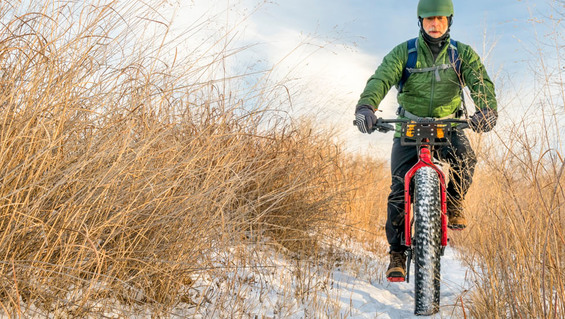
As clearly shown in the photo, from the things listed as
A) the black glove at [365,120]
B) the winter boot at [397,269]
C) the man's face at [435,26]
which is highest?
the man's face at [435,26]

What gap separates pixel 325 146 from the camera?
15.1 ft

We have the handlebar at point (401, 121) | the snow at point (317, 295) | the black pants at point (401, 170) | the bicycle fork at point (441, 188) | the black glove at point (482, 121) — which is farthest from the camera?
the black pants at point (401, 170)

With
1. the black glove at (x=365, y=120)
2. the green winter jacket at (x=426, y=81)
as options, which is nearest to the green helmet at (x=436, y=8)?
the green winter jacket at (x=426, y=81)

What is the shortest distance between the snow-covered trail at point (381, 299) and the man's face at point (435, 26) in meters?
1.59

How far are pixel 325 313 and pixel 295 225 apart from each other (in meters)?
1.25

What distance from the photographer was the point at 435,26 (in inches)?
134

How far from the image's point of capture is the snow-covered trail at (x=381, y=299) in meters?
2.87

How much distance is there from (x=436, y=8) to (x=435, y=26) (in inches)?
4.6

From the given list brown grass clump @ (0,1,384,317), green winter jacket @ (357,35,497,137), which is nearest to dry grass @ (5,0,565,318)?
brown grass clump @ (0,1,384,317)

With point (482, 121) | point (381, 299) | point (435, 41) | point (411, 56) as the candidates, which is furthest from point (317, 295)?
point (435, 41)

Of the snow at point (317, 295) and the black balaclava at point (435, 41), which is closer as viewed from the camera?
the snow at point (317, 295)

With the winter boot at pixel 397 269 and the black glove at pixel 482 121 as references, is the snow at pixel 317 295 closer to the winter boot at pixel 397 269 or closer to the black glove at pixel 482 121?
the winter boot at pixel 397 269

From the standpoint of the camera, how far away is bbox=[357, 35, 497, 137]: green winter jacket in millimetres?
3398

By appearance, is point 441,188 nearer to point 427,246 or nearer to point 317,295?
point 427,246
